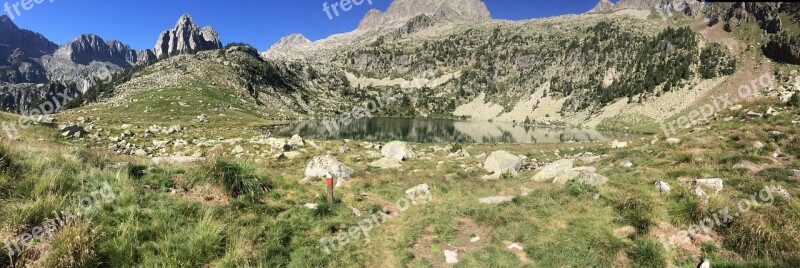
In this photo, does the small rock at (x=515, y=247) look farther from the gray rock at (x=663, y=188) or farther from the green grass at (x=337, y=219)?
the gray rock at (x=663, y=188)

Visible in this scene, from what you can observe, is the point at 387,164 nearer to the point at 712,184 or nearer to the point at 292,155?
the point at 292,155

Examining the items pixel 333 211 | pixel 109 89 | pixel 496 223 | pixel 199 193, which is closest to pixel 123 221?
pixel 199 193

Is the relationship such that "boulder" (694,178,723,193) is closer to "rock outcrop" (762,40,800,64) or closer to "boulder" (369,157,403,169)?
"boulder" (369,157,403,169)

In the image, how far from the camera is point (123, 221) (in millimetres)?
8953

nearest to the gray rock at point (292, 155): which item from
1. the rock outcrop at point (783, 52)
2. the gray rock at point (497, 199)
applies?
the gray rock at point (497, 199)

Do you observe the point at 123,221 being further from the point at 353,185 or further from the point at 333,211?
the point at 353,185

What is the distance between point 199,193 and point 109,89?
486 feet

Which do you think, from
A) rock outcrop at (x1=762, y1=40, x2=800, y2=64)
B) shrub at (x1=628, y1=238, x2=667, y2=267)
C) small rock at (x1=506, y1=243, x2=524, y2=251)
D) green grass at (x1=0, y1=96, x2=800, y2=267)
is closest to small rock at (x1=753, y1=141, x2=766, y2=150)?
green grass at (x1=0, y1=96, x2=800, y2=267)
